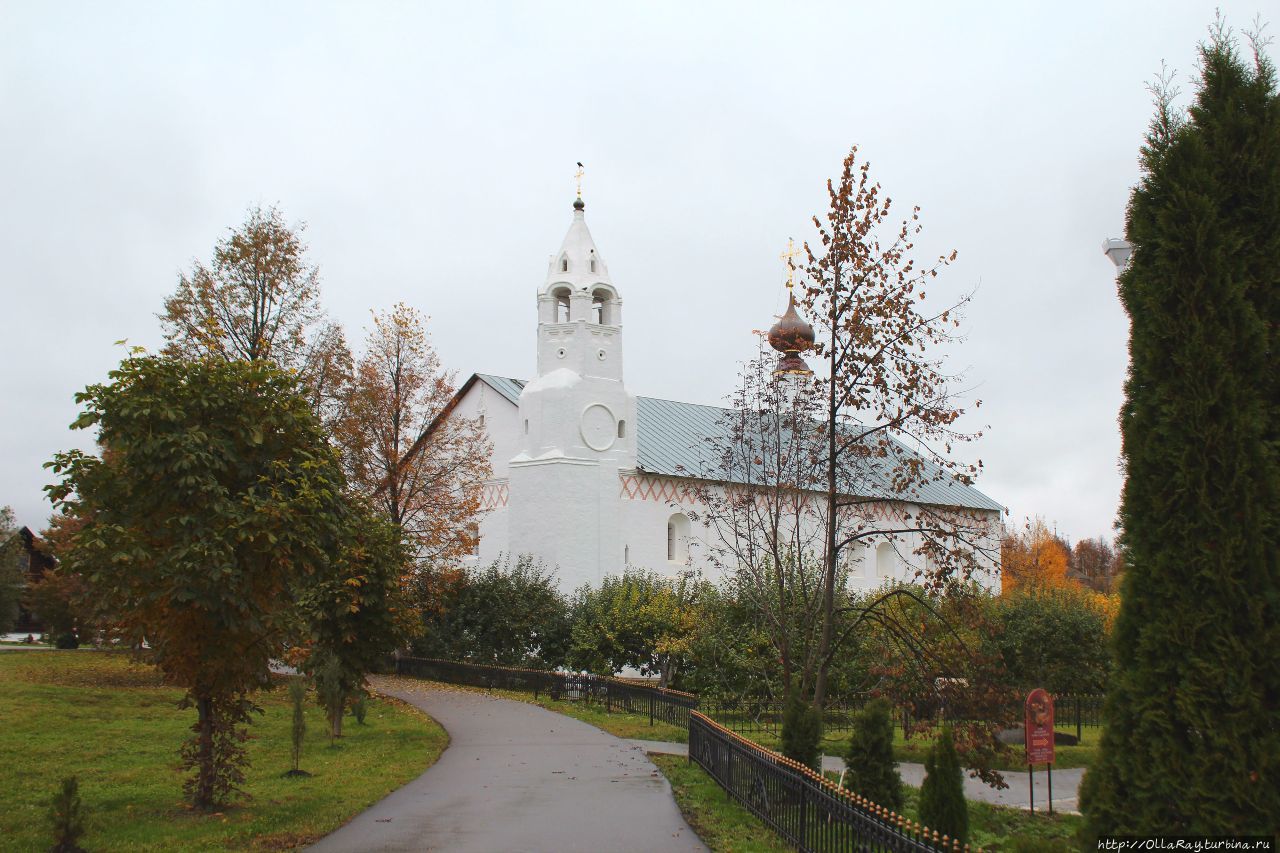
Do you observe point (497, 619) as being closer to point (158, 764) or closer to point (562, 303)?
point (562, 303)

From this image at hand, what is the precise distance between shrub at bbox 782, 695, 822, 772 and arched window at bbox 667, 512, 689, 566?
27710 millimetres

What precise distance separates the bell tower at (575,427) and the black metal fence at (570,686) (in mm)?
6235

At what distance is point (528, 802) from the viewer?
12.4 metres

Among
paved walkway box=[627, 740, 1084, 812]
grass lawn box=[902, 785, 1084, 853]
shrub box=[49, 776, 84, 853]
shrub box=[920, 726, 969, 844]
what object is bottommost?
paved walkway box=[627, 740, 1084, 812]

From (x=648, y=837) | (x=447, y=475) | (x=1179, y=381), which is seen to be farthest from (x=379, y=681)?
(x=1179, y=381)

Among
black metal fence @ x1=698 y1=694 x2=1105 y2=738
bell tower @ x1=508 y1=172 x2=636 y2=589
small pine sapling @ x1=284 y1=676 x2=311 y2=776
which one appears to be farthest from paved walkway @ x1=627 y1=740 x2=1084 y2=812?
bell tower @ x1=508 y1=172 x2=636 y2=589

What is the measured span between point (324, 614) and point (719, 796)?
29.5ft

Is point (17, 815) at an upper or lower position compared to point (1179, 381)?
lower

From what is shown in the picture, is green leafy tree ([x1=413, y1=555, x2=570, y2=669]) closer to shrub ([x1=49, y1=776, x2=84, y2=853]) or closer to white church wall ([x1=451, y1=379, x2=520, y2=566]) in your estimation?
white church wall ([x1=451, y1=379, x2=520, y2=566])

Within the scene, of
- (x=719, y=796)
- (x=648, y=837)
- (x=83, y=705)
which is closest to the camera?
(x=648, y=837)

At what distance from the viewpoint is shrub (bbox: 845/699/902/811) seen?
10664mm

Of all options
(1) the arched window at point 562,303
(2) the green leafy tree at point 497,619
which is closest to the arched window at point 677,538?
(2) the green leafy tree at point 497,619

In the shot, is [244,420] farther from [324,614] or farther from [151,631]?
[324,614]

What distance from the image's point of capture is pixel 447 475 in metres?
34.0
